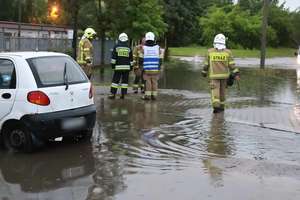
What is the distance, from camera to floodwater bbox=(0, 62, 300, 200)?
707cm

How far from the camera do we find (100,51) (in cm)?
3484

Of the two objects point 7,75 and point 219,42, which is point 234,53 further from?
point 7,75

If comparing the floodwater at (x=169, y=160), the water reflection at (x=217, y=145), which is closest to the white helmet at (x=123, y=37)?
the floodwater at (x=169, y=160)

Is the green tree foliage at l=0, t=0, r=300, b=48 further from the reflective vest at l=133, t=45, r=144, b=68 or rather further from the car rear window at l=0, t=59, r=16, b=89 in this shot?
the car rear window at l=0, t=59, r=16, b=89

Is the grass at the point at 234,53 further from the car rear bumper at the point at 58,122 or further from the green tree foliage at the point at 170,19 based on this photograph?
the car rear bumper at the point at 58,122

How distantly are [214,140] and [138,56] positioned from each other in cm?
734

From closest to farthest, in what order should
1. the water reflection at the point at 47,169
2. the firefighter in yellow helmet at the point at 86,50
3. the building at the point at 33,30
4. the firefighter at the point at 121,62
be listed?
the water reflection at the point at 47,169 < the firefighter at the point at 121,62 < the firefighter in yellow helmet at the point at 86,50 < the building at the point at 33,30

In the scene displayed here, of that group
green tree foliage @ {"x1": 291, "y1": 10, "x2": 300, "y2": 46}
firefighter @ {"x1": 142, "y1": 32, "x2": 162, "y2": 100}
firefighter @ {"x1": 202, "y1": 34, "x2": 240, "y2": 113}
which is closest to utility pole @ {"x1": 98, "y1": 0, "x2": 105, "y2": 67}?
firefighter @ {"x1": 142, "y1": 32, "x2": 162, "y2": 100}

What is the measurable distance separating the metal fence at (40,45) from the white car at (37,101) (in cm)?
1807

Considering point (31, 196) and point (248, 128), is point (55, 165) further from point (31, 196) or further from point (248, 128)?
point (248, 128)

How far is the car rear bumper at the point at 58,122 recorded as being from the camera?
899 cm

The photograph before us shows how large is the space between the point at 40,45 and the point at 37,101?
21.9 meters

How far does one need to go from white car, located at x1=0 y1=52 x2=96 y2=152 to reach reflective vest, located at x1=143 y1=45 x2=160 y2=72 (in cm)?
621

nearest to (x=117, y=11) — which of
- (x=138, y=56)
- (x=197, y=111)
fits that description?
(x=138, y=56)
